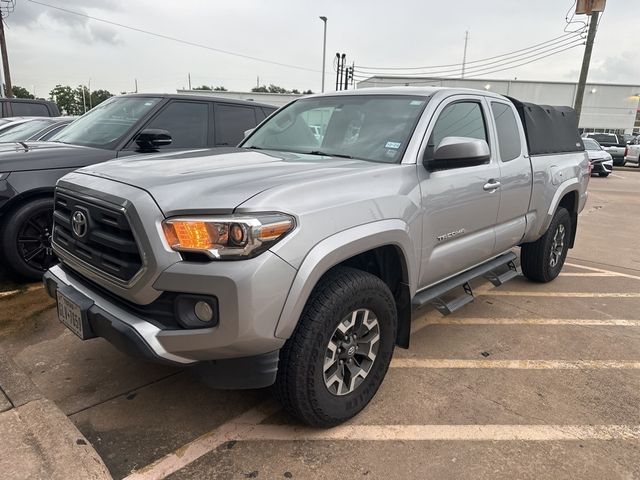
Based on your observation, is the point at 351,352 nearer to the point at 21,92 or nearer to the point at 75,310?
the point at 75,310

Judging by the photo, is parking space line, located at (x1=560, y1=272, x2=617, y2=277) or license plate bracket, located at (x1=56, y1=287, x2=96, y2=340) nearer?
license plate bracket, located at (x1=56, y1=287, x2=96, y2=340)

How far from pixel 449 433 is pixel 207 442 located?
1.30 m

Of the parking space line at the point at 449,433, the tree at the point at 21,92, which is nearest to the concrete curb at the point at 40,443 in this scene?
the parking space line at the point at 449,433

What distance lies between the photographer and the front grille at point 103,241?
7.06 ft

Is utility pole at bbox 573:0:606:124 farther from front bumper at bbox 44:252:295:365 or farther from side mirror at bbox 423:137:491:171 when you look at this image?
front bumper at bbox 44:252:295:365

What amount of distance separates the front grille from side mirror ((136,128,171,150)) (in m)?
1.95

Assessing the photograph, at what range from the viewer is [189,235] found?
2025 millimetres

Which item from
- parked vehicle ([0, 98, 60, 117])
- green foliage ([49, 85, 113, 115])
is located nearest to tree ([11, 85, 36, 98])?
green foliage ([49, 85, 113, 115])

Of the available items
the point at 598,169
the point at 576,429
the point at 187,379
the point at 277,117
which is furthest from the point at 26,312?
the point at 598,169

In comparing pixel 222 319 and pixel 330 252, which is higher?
pixel 330 252

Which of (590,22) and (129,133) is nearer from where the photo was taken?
(129,133)

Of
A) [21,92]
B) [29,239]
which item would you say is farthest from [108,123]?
[21,92]

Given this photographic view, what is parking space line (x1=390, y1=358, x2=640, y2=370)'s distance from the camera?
3.36 m

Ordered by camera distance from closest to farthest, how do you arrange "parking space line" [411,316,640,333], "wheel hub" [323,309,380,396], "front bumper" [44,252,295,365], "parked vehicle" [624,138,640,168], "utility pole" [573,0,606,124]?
"front bumper" [44,252,295,365] < "wheel hub" [323,309,380,396] < "parking space line" [411,316,640,333] < "utility pole" [573,0,606,124] < "parked vehicle" [624,138,640,168]
